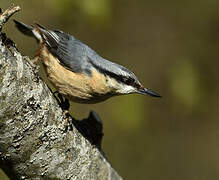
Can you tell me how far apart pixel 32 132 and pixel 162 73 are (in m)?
3.43

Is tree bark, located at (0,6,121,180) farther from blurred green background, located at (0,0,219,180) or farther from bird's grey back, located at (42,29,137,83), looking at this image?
blurred green background, located at (0,0,219,180)

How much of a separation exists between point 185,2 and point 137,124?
166 centimetres

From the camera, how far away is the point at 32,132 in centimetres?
224

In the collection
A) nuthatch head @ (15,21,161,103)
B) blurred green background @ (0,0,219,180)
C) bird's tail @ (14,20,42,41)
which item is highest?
bird's tail @ (14,20,42,41)

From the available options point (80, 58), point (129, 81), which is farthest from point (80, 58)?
point (129, 81)

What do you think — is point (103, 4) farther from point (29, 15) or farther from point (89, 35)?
point (89, 35)

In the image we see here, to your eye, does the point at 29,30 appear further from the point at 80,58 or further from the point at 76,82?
the point at 76,82

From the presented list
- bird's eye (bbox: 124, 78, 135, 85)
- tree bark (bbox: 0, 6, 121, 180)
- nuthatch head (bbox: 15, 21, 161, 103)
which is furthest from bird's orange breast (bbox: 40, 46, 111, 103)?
tree bark (bbox: 0, 6, 121, 180)

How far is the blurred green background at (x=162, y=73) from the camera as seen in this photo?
15.4ft

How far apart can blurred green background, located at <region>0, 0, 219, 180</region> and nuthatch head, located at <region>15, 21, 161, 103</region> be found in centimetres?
76

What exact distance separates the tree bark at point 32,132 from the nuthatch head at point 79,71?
0.69 metres

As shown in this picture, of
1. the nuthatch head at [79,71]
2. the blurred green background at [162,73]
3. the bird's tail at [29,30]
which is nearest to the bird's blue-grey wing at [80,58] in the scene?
the nuthatch head at [79,71]

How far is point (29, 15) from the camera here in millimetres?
4242

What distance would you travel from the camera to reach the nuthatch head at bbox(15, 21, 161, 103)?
3.42 m
